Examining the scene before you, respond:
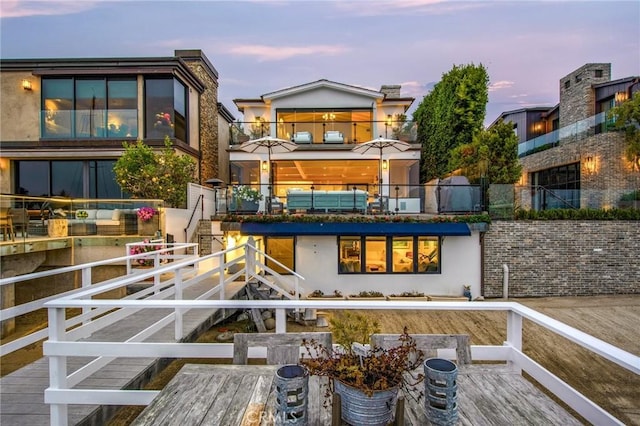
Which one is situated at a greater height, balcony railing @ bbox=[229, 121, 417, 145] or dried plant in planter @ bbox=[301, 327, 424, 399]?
balcony railing @ bbox=[229, 121, 417, 145]

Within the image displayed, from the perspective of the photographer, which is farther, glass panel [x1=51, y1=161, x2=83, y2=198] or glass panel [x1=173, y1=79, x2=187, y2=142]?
glass panel [x1=173, y1=79, x2=187, y2=142]

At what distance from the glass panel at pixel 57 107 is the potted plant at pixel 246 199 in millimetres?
8480

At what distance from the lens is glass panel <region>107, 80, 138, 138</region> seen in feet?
43.9

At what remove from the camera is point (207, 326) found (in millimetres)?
5996

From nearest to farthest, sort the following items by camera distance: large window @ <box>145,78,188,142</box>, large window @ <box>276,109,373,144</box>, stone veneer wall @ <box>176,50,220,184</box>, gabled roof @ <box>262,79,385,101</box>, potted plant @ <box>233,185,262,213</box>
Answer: potted plant @ <box>233,185,262,213</box>
large window @ <box>145,78,188,142</box>
large window @ <box>276,109,373,144</box>
gabled roof @ <box>262,79,385,101</box>
stone veneer wall @ <box>176,50,220,184</box>

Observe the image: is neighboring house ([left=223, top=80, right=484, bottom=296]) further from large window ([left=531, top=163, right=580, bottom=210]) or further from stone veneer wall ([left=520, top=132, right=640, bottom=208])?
stone veneer wall ([left=520, top=132, right=640, bottom=208])

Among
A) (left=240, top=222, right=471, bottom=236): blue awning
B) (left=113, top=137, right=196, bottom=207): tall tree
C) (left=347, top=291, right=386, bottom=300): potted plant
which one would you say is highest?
(left=113, top=137, right=196, bottom=207): tall tree

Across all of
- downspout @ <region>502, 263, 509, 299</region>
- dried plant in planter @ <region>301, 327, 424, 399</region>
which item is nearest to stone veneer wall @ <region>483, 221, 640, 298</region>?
downspout @ <region>502, 263, 509, 299</region>

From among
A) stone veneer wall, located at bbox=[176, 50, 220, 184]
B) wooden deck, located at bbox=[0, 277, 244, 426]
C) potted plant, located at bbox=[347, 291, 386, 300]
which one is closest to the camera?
wooden deck, located at bbox=[0, 277, 244, 426]

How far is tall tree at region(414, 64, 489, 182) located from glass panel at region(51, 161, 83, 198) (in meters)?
16.7

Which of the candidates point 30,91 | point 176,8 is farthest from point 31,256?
point 176,8

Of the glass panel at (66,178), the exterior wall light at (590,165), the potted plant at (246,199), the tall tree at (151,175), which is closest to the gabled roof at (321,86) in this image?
the tall tree at (151,175)

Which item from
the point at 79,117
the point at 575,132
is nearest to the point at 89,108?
the point at 79,117

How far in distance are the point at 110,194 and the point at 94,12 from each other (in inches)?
363
